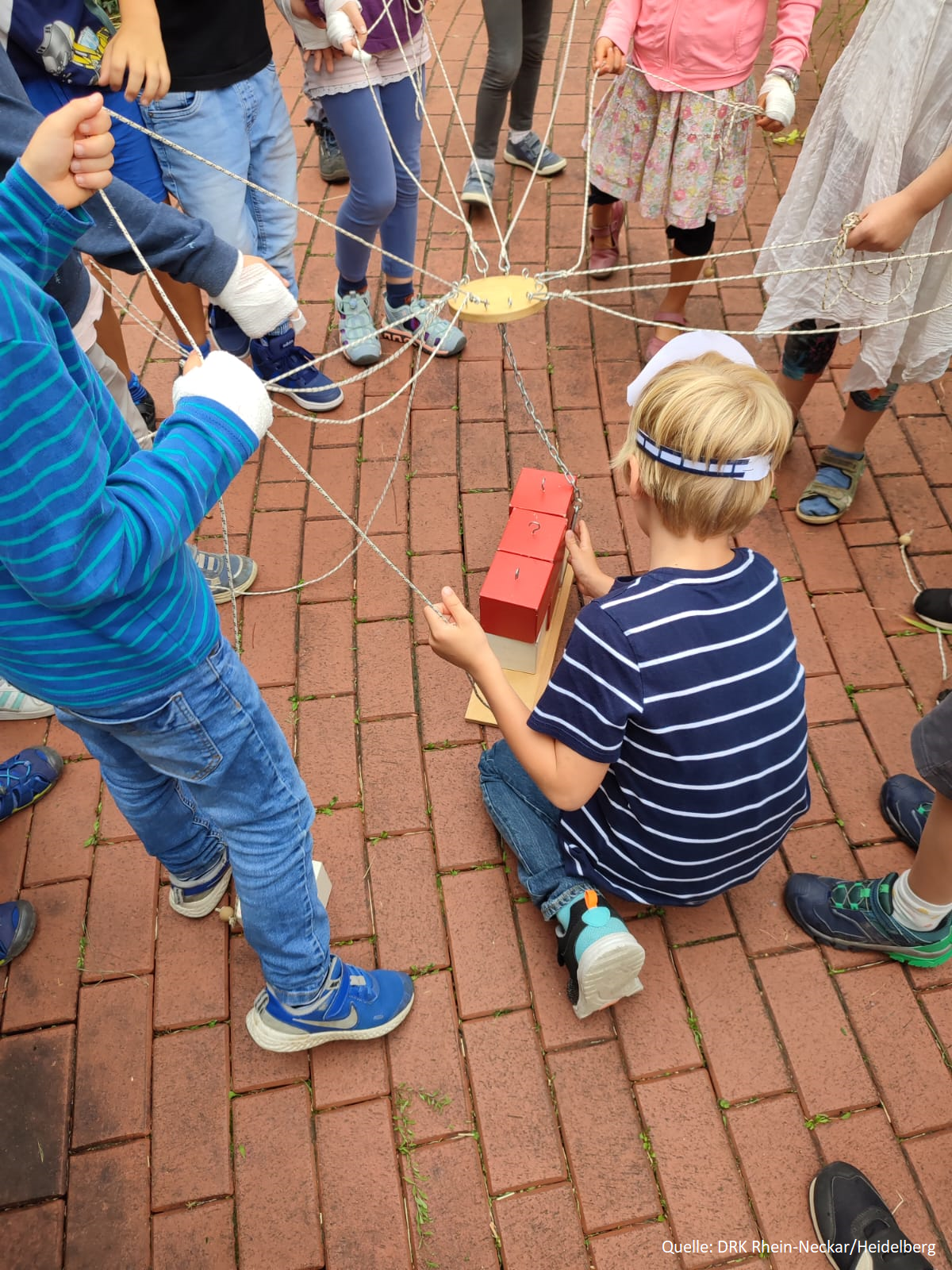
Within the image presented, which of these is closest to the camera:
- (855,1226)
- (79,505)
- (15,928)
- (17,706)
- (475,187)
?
(79,505)

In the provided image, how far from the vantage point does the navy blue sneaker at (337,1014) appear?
5.45 feet

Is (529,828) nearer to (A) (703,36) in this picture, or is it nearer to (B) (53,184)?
(B) (53,184)

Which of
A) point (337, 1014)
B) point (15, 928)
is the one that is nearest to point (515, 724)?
point (337, 1014)

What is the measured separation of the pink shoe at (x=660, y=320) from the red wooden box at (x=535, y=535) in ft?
4.26

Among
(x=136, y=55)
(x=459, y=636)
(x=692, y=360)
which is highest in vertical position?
(x=136, y=55)

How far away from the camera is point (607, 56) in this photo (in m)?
2.60

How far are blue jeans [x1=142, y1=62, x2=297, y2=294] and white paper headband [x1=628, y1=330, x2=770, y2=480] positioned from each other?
1.21 metres

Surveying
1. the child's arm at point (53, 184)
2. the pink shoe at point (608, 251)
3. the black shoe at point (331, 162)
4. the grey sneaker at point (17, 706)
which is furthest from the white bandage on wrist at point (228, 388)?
the black shoe at point (331, 162)

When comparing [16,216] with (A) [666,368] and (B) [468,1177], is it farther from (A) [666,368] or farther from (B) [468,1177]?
(B) [468,1177]

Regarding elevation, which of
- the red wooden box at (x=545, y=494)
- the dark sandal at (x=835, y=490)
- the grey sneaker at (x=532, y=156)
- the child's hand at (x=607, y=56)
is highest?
the child's hand at (x=607, y=56)

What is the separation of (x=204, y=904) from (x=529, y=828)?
772 mm

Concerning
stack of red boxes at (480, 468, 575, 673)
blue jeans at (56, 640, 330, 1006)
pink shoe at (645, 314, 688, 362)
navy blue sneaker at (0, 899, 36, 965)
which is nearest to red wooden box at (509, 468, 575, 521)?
stack of red boxes at (480, 468, 575, 673)

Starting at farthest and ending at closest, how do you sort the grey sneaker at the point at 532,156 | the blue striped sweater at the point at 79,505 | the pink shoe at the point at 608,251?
1. the grey sneaker at the point at 532,156
2. the pink shoe at the point at 608,251
3. the blue striped sweater at the point at 79,505

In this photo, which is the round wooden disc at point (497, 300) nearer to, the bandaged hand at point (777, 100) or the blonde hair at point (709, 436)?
the blonde hair at point (709, 436)
